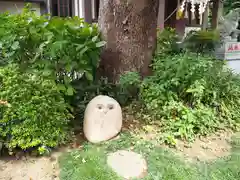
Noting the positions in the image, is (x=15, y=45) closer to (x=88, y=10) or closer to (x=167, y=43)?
(x=167, y=43)

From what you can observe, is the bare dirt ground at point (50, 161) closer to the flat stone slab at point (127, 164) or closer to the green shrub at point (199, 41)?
the flat stone slab at point (127, 164)

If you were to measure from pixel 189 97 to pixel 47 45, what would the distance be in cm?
177

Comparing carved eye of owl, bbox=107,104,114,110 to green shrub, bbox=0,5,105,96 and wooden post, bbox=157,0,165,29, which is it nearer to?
green shrub, bbox=0,5,105,96

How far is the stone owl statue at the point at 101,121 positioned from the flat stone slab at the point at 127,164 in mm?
252

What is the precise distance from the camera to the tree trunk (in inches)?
125

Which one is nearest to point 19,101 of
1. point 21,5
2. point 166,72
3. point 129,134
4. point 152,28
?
point 129,134

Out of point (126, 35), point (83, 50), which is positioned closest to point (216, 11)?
point (126, 35)

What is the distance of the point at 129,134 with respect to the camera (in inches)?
105

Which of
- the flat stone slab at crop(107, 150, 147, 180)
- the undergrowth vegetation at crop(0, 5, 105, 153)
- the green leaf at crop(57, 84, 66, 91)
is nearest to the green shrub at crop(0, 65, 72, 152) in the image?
the undergrowth vegetation at crop(0, 5, 105, 153)

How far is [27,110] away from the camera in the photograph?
2201 millimetres

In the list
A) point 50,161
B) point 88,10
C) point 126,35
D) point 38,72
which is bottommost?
point 50,161

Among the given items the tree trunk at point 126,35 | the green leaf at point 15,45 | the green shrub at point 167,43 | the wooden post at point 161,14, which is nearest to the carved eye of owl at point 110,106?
the tree trunk at point 126,35

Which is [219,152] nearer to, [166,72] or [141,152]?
[141,152]

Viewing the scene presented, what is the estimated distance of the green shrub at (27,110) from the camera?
2176 millimetres
